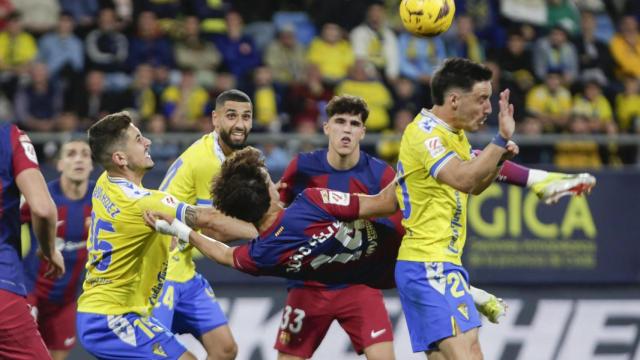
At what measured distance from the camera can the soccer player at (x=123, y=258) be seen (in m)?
7.62

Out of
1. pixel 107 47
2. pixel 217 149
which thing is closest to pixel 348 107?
pixel 217 149

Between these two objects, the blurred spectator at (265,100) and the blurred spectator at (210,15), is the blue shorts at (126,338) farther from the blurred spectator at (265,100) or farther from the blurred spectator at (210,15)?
the blurred spectator at (210,15)

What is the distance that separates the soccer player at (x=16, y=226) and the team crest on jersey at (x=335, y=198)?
1696 millimetres

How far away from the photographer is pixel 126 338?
761cm

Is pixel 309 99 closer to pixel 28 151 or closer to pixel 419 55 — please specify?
pixel 419 55

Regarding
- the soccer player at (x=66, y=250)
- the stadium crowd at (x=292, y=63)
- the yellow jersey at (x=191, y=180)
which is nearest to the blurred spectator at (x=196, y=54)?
the stadium crowd at (x=292, y=63)

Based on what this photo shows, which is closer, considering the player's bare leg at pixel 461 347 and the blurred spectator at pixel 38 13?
the player's bare leg at pixel 461 347

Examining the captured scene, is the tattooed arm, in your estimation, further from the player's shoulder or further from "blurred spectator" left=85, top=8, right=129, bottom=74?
"blurred spectator" left=85, top=8, right=129, bottom=74

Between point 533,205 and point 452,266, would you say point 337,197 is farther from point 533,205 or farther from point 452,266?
point 533,205

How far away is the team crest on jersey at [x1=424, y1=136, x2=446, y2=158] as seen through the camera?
24.9ft

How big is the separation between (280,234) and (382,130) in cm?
727

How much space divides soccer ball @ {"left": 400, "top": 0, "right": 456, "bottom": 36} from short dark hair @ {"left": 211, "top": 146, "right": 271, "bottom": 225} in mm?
1942

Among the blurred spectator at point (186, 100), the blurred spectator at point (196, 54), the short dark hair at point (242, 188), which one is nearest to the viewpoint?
the short dark hair at point (242, 188)

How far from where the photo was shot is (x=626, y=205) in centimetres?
1319
